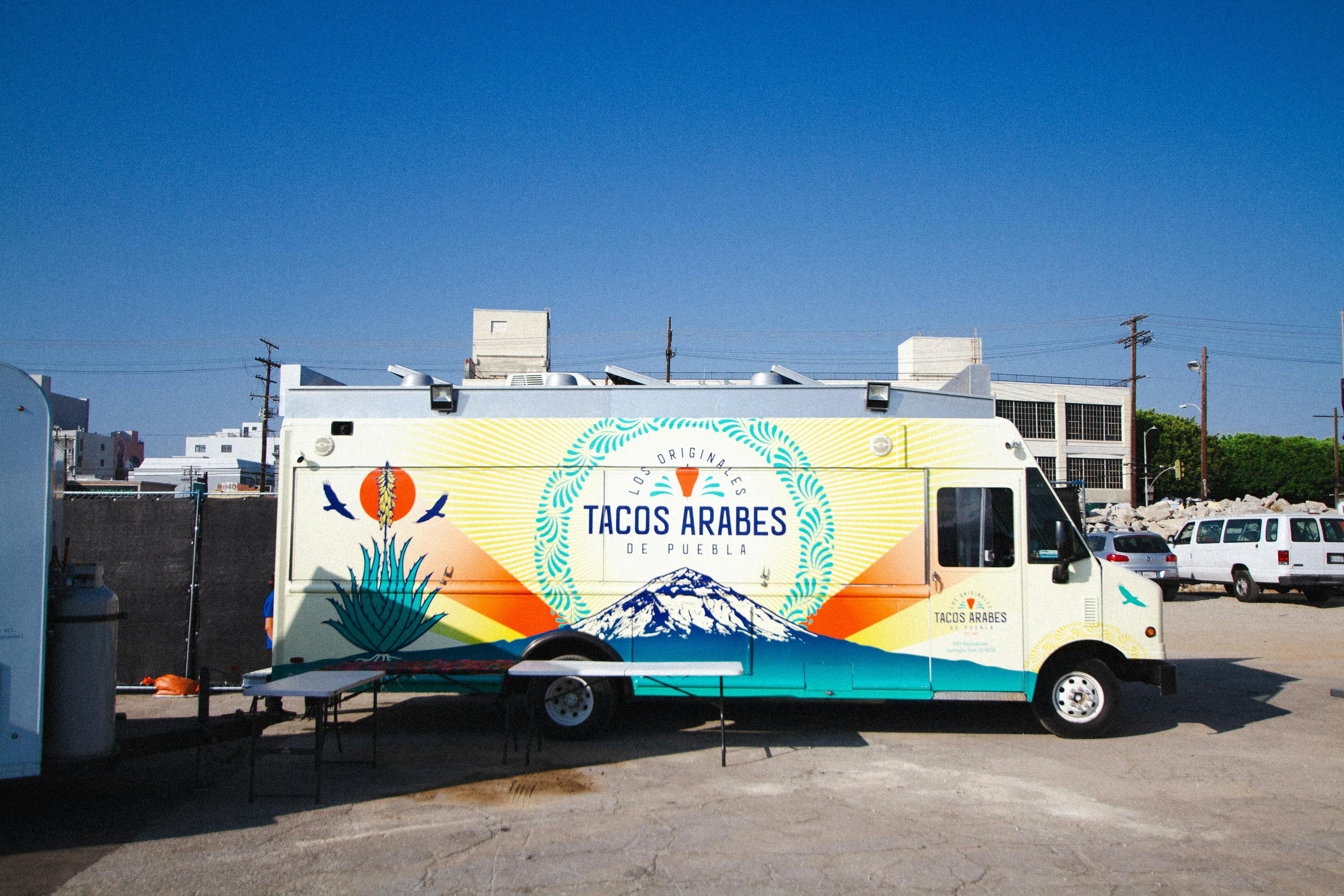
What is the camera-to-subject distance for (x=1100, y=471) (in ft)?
213

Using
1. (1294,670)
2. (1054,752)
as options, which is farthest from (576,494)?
(1294,670)

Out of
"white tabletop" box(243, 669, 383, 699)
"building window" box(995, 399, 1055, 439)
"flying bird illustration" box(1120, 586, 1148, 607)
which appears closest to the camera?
"white tabletop" box(243, 669, 383, 699)

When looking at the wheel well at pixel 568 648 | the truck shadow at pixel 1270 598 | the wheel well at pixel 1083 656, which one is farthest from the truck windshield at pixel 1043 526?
the truck shadow at pixel 1270 598

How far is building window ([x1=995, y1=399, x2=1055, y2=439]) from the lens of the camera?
61.9 meters

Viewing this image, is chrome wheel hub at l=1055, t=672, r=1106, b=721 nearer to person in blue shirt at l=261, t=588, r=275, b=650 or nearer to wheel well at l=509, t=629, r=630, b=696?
wheel well at l=509, t=629, r=630, b=696

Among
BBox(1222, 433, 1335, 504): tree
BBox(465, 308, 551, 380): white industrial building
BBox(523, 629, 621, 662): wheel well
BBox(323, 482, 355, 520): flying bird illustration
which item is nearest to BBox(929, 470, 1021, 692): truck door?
BBox(523, 629, 621, 662): wheel well

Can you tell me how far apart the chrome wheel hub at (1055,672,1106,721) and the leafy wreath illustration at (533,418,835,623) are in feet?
7.50

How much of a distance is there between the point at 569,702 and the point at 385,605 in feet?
6.12

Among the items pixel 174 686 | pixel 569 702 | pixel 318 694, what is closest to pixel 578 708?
pixel 569 702

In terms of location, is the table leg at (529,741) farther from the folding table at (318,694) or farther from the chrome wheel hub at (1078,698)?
the chrome wheel hub at (1078,698)

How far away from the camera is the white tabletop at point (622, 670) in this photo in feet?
22.3

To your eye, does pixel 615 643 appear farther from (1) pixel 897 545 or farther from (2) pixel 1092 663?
(2) pixel 1092 663

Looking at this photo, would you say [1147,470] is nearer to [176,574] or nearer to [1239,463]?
[1239,463]

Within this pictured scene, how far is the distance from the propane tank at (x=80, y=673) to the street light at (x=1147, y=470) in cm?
6656
